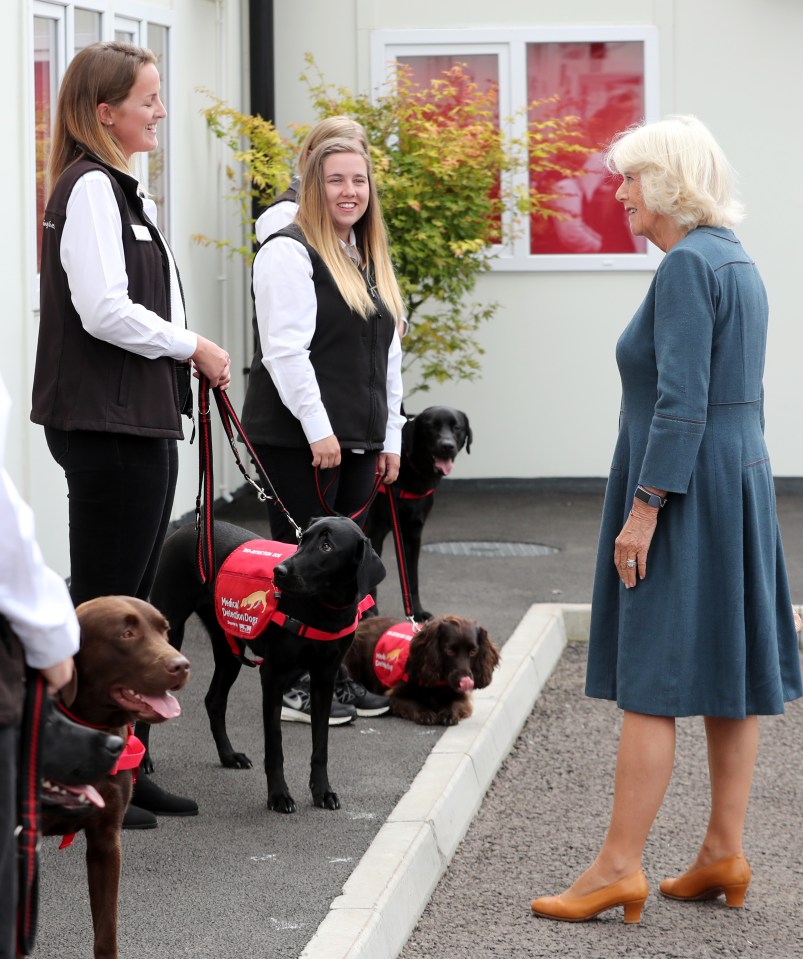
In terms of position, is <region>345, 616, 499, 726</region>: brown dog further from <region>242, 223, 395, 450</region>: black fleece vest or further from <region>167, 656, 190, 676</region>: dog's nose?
<region>167, 656, 190, 676</region>: dog's nose

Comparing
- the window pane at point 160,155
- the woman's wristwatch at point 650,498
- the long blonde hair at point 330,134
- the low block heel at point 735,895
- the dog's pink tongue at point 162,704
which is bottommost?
the low block heel at point 735,895

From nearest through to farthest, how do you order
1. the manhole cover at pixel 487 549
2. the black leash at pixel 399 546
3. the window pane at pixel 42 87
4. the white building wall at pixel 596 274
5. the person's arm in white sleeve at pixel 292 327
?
1. the person's arm in white sleeve at pixel 292 327
2. the black leash at pixel 399 546
3. the window pane at pixel 42 87
4. the manhole cover at pixel 487 549
5. the white building wall at pixel 596 274

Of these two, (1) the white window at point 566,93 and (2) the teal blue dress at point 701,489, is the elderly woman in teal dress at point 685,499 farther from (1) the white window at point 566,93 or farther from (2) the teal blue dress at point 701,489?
(1) the white window at point 566,93

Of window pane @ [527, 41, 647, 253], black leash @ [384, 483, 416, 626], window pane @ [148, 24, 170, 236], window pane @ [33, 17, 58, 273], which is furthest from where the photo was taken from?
window pane @ [527, 41, 647, 253]

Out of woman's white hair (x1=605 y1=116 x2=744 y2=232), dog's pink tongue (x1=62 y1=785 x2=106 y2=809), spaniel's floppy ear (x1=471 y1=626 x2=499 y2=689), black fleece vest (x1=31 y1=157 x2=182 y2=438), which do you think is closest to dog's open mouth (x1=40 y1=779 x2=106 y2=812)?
dog's pink tongue (x1=62 y1=785 x2=106 y2=809)

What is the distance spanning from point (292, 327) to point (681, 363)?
1702mm

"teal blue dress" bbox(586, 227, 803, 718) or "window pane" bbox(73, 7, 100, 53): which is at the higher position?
"window pane" bbox(73, 7, 100, 53)

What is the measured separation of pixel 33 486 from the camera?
7.26m

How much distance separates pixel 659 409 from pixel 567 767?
2.20 meters

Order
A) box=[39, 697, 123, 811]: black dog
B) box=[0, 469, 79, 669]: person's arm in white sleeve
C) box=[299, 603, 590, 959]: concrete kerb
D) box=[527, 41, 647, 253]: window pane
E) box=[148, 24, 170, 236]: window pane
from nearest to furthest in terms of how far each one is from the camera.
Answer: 1. box=[0, 469, 79, 669]: person's arm in white sleeve
2. box=[39, 697, 123, 811]: black dog
3. box=[299, 603, 590, 959]: concrete kerb
4. box=[148, 24, 170, 236]: window pane
5. box=[527, 41, 647, 253]: window pane

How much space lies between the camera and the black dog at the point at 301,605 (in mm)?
4555

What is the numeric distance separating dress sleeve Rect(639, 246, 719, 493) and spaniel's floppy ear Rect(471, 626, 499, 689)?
2046 mm

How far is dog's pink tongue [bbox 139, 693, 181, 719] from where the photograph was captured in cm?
312

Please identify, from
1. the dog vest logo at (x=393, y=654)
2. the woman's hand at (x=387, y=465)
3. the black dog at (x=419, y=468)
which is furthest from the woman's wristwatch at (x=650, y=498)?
the black dog at (x=419, y=468)
